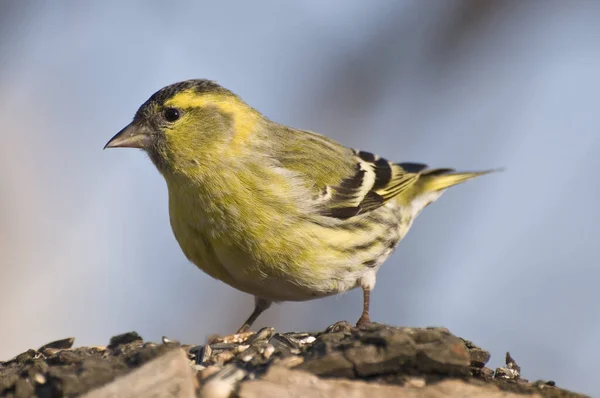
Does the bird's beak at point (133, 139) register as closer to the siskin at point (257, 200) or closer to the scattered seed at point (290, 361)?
the siskin at point (257, 200)

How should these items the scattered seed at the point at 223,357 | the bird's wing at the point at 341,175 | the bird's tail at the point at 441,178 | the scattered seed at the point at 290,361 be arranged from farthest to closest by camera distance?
the bird's tail at the point at 441,178, the bird's wing at the point at 341,175, the scattered seed at the point at 223,357, the scattered seed at the point at 290,361

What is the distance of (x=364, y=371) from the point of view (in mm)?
3109

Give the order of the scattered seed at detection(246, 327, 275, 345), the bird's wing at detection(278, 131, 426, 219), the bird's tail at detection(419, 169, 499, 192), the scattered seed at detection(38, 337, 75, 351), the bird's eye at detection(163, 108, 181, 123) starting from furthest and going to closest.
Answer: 1. the bird's tail at detection(419, 169, 499, 192)
2. the bird's wing at detection(278, 131, 426, 219)
3. the bird's eye at detection(163, 108, 181, 123)
4. the scattered seed at detection(38, 337, 75, 351)
5. the scattered seed at detection(246, 327, 275, 345)

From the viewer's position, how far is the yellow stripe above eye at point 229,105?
5105 millimetres

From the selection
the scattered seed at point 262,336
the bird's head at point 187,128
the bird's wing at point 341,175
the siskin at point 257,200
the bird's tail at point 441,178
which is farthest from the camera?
the bird's tail at point 441,178

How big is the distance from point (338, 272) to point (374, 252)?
0.42 meters

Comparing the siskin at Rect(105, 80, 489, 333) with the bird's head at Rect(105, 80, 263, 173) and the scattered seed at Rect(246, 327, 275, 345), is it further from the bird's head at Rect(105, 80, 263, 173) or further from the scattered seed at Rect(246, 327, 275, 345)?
the scattered seed at Rect(246, 327, 275, 345)

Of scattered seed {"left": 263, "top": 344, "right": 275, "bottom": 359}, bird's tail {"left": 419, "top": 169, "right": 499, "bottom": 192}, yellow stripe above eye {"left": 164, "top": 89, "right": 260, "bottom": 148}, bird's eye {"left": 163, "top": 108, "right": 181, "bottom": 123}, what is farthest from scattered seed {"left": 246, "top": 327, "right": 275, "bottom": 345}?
bird's tail {"left": 419, "top": 169, "right": 499, "bottom": 192}

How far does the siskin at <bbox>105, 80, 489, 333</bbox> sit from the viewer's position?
4.68 m

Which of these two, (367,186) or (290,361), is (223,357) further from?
(367,186)

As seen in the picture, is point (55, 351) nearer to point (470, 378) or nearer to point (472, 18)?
point (470, 378)

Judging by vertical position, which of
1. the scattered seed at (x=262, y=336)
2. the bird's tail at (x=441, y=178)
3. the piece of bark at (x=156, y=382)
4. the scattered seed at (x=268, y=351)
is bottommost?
the piece of bark at (x=156, y=382)

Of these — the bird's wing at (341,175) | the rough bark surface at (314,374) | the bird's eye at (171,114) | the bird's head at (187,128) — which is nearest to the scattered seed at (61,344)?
the rough bark surface at (314,374)

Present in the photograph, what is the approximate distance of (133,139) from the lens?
4.97m
